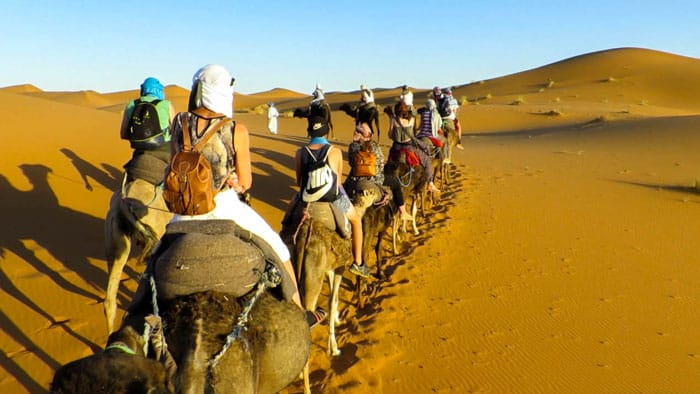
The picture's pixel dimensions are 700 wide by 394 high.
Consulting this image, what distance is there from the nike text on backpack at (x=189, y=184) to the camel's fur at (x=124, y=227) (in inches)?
110

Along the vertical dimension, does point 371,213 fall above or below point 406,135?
below

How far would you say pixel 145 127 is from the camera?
556cm

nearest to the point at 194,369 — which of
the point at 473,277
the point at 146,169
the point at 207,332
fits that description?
the point at 207,332

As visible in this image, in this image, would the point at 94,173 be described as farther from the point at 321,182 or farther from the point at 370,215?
the point at 321,182

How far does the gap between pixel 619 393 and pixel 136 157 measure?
5565mm

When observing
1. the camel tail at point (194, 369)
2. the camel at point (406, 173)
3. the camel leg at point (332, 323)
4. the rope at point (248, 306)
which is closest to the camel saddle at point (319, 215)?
the camel leg at point (332, 323)

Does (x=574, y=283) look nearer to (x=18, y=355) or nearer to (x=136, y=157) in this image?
(x=136, y=157)

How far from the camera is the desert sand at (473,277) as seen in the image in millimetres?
5113

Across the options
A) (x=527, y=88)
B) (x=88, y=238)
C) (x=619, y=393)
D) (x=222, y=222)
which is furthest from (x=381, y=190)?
(x=527, y=88)

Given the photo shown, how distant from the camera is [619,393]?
183 inches

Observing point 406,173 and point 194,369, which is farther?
point 406,173

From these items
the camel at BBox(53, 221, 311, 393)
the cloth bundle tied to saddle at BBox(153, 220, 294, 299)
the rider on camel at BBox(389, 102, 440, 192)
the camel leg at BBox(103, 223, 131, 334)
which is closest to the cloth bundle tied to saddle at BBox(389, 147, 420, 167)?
the rider on camel at BBox(389, 102, 440, 192)

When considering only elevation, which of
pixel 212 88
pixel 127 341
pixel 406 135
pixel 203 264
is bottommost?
pixel 127 341

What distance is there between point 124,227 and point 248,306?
10.8 feet
